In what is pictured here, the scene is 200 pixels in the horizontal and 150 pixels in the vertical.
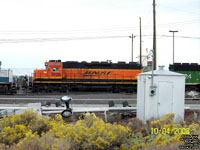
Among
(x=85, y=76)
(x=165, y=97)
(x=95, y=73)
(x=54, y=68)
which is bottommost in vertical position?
(x=165, y=97)

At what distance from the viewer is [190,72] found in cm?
2964

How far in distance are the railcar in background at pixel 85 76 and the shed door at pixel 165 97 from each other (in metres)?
18.1

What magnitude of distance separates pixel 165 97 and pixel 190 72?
2108 centimetres

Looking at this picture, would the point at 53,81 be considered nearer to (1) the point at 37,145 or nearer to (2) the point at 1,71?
(2) the point at 1,71

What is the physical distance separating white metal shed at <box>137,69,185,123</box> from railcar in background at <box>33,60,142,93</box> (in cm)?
1795

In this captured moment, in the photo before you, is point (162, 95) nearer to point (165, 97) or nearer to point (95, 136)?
point (165, 97)

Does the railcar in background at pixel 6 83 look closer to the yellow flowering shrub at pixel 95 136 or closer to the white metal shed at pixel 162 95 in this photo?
the white metal shed at pixel 162 95

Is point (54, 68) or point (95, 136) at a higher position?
point (54, 68)

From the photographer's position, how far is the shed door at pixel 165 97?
10164mm

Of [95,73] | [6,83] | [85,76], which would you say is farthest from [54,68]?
[6,83]

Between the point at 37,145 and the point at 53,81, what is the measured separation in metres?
22.9

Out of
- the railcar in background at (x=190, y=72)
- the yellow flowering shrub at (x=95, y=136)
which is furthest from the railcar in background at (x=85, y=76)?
the yellow flowering shrub at (x=95, y=136)

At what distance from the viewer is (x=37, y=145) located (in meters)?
4.83

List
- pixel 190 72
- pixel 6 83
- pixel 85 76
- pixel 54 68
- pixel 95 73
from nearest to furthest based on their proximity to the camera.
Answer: pixel 6 83 < pixel 54 68 < pixel 85 76 < pixel 95 73 < pixel 190 72
